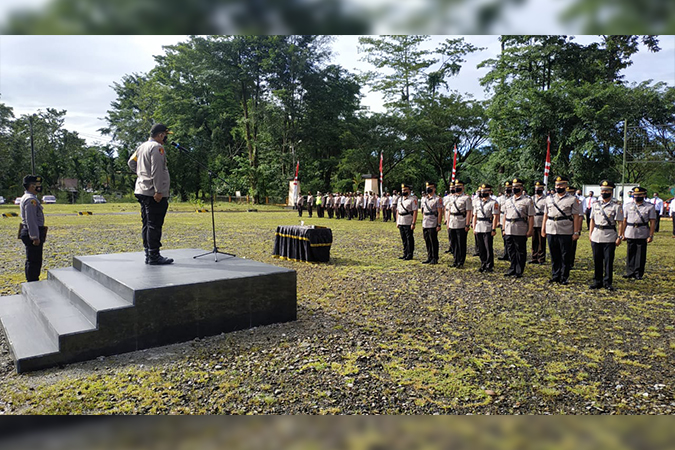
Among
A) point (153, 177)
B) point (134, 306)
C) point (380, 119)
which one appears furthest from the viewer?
point (380, 119)

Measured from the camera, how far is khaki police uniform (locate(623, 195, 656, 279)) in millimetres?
8406

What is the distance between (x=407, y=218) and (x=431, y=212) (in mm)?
602

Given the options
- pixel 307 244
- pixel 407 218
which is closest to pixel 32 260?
pixel 307 244

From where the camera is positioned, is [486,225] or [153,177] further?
[486,225]

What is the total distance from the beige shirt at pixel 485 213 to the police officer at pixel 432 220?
2.59 ft

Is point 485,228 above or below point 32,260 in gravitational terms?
above

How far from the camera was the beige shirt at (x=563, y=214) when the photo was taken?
779cm

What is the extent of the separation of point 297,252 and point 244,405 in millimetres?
6861

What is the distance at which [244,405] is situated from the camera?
3318mm

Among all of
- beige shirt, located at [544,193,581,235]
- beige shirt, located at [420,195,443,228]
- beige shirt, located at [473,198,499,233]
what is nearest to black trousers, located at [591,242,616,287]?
beige shirt, located at [544,193,581,235]

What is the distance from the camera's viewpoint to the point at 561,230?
309 inches

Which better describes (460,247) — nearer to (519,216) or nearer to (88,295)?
(519,216)

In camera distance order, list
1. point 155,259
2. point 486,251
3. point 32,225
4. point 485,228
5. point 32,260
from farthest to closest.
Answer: point 485,228
point 486,251
point 32,260
point 32,225
point 155,259

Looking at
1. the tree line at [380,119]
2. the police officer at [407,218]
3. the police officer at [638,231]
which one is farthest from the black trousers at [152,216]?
the tree line at [380,119]
